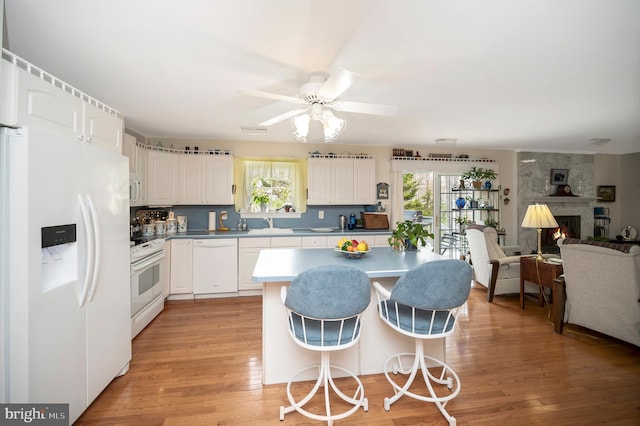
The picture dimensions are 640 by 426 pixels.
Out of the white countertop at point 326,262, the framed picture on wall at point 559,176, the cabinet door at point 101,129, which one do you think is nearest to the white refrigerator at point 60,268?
the cabinet door at point 101,129

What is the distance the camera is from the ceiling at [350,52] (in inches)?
59.0

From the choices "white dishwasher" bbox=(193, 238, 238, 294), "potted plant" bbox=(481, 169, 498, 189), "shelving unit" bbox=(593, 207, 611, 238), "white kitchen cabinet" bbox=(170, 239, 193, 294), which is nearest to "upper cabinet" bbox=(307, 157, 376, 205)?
"white dishwasher" bbox=(193, 238, 238, 294)

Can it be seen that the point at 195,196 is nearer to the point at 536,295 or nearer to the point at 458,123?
the point at 458,123

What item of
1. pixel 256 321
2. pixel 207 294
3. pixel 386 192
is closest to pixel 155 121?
pixel 207 294

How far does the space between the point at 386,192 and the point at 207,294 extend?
338 centimetres

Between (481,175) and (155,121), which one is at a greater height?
(155,121)

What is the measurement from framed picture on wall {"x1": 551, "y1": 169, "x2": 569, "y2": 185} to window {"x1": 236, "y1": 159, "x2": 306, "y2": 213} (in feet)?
16.1

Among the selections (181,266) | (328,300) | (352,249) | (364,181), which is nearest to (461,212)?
(364,181)

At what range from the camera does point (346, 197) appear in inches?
187

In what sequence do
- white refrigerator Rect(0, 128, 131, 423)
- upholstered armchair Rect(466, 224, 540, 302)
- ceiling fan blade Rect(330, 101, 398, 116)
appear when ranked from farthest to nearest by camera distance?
upholstered armchair Rect(466, 224, 540, 302), ceiling fan blade Rect(330, 101, 398, 116), white refrigerator Rect(0, 128, 131, 423)

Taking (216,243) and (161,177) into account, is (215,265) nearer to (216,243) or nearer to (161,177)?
(216,243)

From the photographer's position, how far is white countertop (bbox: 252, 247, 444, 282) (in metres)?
1.87

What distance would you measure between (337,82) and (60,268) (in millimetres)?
1956

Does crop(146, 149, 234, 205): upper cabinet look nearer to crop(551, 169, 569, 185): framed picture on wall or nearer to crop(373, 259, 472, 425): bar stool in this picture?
crop(373, 259, 472, 425): bar stool
